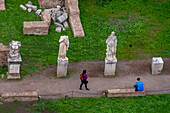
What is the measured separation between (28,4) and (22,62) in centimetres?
729

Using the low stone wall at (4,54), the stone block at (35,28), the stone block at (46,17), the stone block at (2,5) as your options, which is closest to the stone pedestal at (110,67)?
the stone block at (35,28)

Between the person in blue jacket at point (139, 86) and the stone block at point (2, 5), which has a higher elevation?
the stone block at point (2, 5)

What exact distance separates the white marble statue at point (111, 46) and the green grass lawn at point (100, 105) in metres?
2.83

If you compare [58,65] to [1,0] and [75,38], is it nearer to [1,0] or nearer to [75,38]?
[75,38]

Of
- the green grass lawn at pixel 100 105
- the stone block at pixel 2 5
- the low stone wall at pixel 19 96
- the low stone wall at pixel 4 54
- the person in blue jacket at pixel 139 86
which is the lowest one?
the green grass lawn at pixel 100 105

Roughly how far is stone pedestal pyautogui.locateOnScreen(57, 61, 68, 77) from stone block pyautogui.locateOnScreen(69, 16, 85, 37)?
464 cm

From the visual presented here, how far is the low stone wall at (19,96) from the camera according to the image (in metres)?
29.7

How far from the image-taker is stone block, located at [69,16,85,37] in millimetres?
36219

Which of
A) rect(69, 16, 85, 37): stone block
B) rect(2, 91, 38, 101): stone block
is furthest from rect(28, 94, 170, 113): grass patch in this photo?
rect(69, 16, 85, 37): stone block

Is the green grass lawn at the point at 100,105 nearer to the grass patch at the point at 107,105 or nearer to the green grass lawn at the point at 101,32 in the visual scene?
the grass patch at the point at 107,105

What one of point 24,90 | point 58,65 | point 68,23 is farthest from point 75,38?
point 24,90

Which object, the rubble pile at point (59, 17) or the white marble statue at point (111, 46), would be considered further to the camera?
the rubble pile at point (59, 17)

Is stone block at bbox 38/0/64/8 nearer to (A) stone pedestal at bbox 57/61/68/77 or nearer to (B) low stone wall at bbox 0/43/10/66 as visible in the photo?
(B) low stone wall at bbox 0/43/10/66

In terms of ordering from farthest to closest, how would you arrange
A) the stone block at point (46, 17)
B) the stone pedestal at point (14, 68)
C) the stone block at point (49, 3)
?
the stone block at point (49, 3) < the stone block at point (46, 17) < the stone pedestal at point (14, 68)
